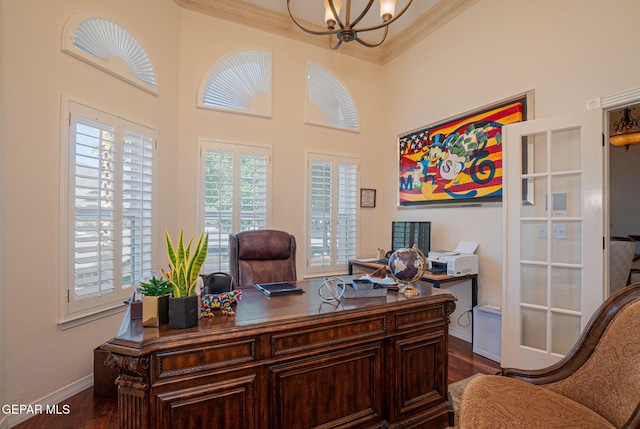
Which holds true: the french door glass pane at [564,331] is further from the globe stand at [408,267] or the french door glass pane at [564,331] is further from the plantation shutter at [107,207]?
the plantation shutter at [107,207]

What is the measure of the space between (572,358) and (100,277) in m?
3.10

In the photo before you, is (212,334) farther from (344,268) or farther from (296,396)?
(344,268)

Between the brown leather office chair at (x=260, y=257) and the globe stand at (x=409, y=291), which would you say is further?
the brown leather office chair at (x=260, y=257)

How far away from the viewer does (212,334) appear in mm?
1262

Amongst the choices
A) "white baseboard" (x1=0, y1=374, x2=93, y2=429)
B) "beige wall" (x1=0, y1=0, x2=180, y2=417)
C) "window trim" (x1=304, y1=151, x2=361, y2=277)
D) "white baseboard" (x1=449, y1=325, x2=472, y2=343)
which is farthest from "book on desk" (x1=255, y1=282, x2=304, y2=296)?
"white baseboard" (x1=449, y1=325, x2=472, y2=343)

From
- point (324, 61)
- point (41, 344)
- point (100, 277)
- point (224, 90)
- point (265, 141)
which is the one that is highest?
point (324, 61)

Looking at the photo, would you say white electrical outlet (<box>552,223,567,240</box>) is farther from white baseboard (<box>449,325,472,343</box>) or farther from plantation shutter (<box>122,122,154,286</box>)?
plantation shutter (<box>122,122,154,286</box>)

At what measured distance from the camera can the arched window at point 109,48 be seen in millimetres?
2337

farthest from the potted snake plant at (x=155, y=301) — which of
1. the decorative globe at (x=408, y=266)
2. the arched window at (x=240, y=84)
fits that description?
the arched window at (x=240, y=84)

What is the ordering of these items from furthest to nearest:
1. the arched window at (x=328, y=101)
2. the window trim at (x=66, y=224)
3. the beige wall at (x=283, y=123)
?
the arched window at (x=328, y=101), the beige wall at (x=283, y=123), the window trim at (x=66, y=224)

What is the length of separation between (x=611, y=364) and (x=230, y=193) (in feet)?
10.8

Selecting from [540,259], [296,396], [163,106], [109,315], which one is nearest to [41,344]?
[109,315]

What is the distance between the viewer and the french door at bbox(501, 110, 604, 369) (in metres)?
2.29

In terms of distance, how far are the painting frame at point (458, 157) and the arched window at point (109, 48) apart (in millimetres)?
2961
